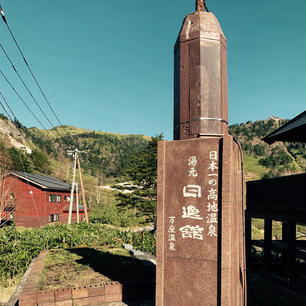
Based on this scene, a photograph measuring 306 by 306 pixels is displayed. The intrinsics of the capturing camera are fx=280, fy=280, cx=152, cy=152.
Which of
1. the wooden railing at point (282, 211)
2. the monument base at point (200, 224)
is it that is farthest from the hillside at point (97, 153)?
the monument base at point (200, 224)

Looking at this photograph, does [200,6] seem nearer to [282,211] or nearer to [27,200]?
[282,211]

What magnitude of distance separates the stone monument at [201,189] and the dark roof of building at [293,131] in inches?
124

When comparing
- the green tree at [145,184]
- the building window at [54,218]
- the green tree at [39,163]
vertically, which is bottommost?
the building window at [54,218]

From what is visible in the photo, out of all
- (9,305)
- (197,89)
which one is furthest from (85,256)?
(197,89)

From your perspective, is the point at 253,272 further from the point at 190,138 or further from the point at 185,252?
the point at 190,138

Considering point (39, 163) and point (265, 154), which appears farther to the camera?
point (265, 154)

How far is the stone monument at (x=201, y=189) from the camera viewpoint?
19.1ft

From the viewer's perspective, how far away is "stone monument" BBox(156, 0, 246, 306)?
5820 millimetres

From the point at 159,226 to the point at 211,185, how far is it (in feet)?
5.11

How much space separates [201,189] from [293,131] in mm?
4580

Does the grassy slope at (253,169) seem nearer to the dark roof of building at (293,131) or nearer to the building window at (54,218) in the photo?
the building window at (54,218)

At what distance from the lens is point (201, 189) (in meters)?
6.08

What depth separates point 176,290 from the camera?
6.17 m

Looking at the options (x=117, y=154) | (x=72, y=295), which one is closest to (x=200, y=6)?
(x=72, y=295)
